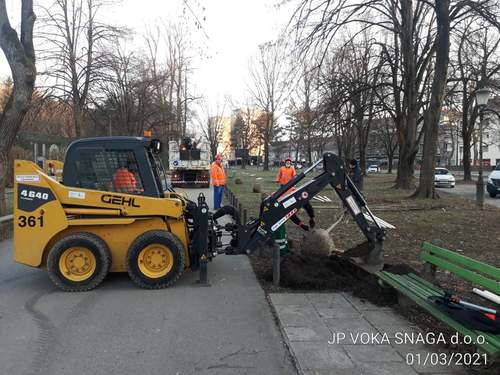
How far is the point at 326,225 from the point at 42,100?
1682cm

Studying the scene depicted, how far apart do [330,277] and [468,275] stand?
220 cm

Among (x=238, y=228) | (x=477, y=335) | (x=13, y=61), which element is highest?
(x=13, y=61)

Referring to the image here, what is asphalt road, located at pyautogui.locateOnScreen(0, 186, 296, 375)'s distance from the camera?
4.08m

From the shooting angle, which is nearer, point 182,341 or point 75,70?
point 182,341

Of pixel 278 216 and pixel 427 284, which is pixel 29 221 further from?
pixel 427 284

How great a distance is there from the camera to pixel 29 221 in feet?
20.5

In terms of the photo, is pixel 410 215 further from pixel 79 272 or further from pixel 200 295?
pixel 79 272

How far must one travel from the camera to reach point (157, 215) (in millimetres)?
6469

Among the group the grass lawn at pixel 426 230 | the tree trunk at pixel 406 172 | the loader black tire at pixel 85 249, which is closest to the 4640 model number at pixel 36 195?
the loader black tire at pixel 85 249

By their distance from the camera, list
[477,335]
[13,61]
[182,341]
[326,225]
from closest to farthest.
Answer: [477,335], [182,341], [13,61], [326,225]

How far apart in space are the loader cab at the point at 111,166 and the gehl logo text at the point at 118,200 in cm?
17

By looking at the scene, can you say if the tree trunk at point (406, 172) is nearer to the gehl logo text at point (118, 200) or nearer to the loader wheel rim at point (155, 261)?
the loader wheel rim at point (155, 261)

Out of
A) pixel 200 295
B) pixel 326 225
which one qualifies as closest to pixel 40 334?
pixel 200 295

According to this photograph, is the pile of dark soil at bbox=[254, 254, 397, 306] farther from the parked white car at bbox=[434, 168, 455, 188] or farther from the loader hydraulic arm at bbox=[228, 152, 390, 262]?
the parked white car at bbox=[434, 168, 455, 188]
